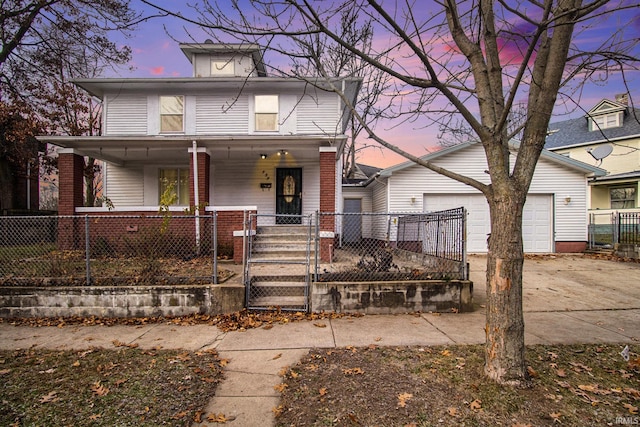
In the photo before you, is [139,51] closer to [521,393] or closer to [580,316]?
[521,393]

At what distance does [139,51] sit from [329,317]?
6.74 meters

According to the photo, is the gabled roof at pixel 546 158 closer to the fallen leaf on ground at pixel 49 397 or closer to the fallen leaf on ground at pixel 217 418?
the fallen leaf on ground at pixel 217 418

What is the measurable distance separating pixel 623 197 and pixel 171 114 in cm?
2583

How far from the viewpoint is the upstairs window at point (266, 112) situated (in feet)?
41.2

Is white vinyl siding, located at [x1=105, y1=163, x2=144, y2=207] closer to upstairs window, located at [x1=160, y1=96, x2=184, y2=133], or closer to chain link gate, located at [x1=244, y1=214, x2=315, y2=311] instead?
upstairs window, located at [x1=160, y1=96, x2=184, y2=133]

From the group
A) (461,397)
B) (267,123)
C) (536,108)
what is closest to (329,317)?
(461,397)

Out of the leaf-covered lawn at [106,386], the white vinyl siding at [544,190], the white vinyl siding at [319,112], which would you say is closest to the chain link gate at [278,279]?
the leaf-covered lawn at [106,386]

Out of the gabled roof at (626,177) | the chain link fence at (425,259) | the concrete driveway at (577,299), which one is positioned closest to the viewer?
the concrete driveway at (577,299)

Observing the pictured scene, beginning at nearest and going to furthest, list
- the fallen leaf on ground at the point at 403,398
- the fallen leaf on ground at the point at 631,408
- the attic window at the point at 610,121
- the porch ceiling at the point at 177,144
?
the fallen leaf on ground at the point at 631,408 < the fallen leaf on ground at the point at 403,398 < the porch ceiling at the point at 177,144 < the attic window at the point at 610,121

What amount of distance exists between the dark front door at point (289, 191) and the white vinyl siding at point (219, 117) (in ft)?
7.31

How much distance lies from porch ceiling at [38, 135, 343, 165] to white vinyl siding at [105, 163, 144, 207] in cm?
107

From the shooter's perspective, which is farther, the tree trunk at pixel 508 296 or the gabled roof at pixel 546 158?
the gabled roof at pixel 546 158

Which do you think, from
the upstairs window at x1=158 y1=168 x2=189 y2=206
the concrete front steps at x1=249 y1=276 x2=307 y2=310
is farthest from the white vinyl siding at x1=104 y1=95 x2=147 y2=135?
the concrete front steps at x1=249 y1=276 x2=307 y2=310

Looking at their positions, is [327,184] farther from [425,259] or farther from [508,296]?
[508,296]
